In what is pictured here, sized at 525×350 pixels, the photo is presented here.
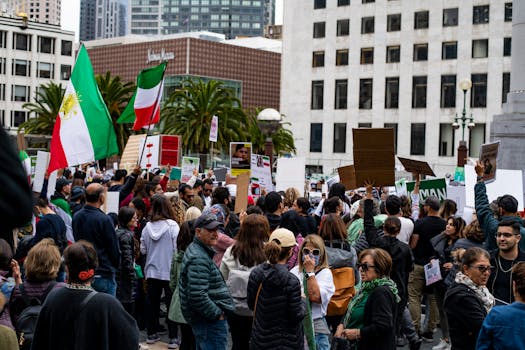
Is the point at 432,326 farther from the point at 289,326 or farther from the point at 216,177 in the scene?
the point at 216,177

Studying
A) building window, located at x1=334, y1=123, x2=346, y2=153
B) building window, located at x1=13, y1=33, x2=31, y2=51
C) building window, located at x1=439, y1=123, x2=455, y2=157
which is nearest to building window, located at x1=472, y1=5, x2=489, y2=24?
building window, located at x1=439, y1=123, x2=455, y2=157

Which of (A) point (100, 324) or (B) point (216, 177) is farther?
(B) point (216, 177)

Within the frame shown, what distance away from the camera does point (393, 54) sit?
223ft

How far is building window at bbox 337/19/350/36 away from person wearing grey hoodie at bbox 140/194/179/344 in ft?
205

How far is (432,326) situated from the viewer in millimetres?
10625

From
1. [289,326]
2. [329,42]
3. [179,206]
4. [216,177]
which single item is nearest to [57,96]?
[329,42]

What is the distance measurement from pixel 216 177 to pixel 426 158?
4639cm

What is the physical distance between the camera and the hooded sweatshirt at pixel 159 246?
31.4 feet

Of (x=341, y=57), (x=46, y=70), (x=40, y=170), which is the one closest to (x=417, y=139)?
(x=341, y=57)

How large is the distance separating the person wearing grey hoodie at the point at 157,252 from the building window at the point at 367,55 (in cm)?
6084

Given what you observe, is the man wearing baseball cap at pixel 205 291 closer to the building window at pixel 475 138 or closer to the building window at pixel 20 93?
the building window at pixel 475 138

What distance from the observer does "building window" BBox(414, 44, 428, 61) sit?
6638 cm

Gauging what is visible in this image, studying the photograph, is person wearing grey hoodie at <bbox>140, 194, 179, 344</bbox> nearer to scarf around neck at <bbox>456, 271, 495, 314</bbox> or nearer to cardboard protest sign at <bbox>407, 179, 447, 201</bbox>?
scarf around neck at <bbox>456, 271, 495, 314</bbox>

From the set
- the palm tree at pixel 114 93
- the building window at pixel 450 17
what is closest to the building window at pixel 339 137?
the building window at pixel 450 17
